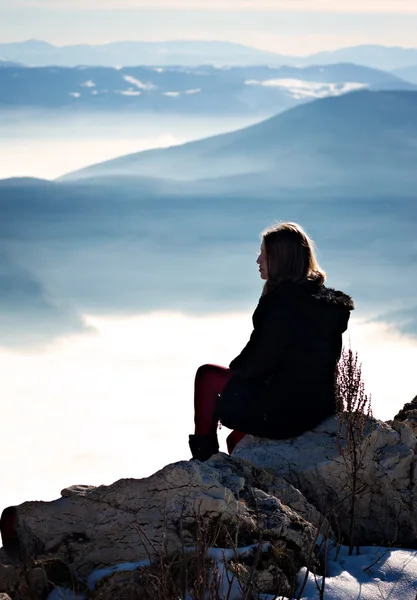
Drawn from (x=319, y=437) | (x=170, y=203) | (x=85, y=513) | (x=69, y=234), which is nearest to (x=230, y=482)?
(x=85, y=513)

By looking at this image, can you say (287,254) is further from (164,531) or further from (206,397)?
(164,531)

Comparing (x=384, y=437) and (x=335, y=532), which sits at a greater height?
(x=384, y=437)

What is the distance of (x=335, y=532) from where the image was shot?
15.3 ft

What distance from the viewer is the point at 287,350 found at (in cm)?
479

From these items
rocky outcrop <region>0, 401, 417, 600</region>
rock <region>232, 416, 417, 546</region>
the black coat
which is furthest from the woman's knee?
rocky outcrop <region>0, 401, 417, 600</region>

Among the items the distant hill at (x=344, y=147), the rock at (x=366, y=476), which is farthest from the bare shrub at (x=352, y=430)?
the distant hill at (x=344, y=147)

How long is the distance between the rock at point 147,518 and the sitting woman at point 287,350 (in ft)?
2.56

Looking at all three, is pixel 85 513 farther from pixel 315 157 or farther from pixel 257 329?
pixel 315 157

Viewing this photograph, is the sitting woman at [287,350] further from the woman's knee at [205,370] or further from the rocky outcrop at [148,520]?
the rocky outcrop at [148,520]

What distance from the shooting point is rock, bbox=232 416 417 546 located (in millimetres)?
4809

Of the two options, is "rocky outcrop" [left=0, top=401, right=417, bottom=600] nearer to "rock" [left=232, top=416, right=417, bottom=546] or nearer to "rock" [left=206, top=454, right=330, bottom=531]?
"rock" [left=206, top=454, right=330, bottom=531]

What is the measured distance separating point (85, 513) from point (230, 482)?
62cm

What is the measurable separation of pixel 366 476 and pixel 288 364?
675 mm

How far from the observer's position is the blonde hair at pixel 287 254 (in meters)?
4.81
